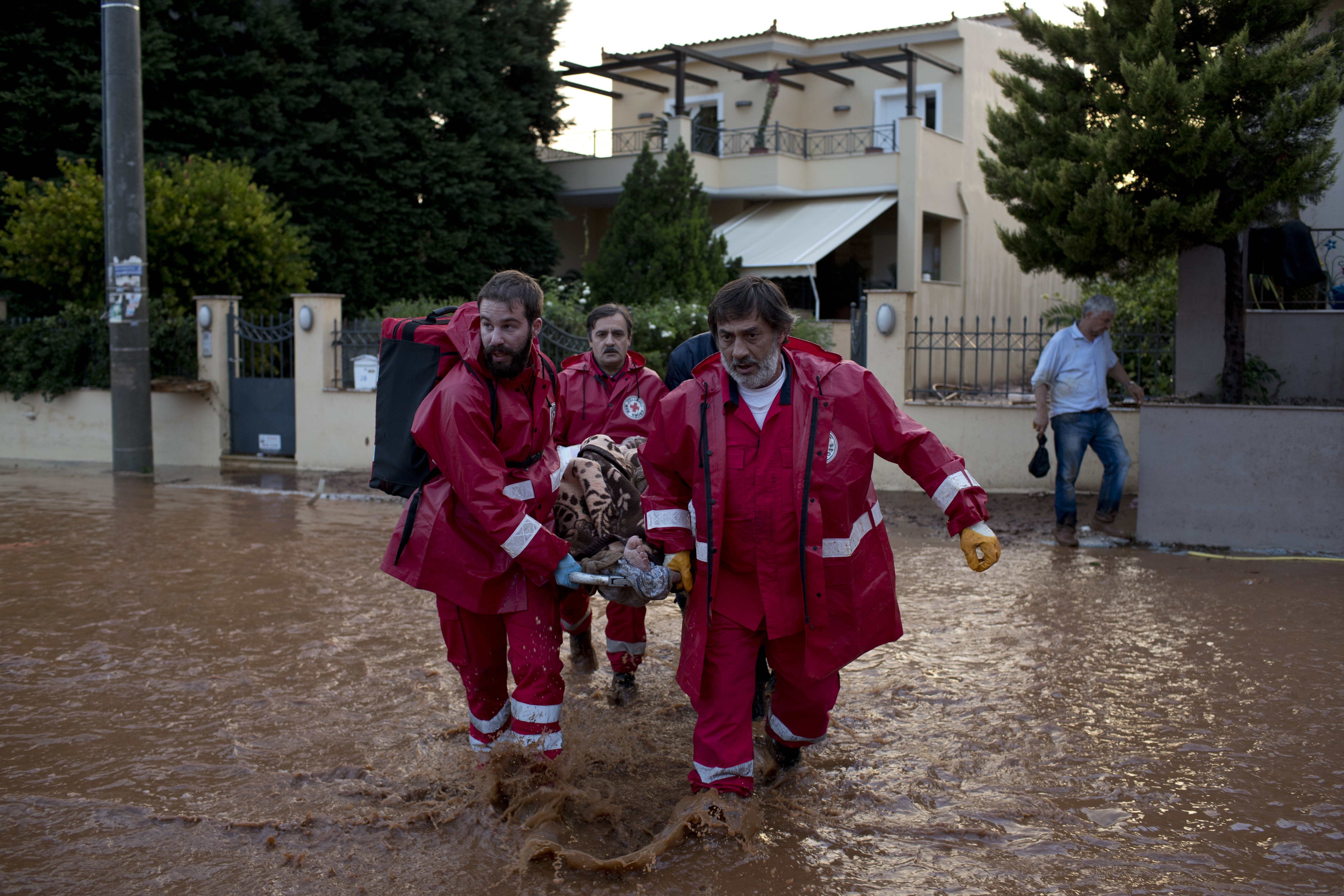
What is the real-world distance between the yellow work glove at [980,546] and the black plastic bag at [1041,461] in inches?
204

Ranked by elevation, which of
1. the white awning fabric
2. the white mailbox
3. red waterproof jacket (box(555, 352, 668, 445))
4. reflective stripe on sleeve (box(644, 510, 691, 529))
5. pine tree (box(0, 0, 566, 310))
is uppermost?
pine tree (box(0, 0, 566, 310))

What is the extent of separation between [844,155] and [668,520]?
1956 cm

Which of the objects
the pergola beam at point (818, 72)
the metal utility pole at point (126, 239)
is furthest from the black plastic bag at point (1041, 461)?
the pergola beam at point (818, 72)

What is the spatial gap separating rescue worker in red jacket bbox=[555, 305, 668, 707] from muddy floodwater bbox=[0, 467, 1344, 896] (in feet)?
0.76

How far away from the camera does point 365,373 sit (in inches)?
527

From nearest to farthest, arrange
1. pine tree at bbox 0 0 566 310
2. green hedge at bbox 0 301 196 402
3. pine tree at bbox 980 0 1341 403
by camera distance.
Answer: pine tree at bbox 980 0 1341 403 → green hedge at bbox 0 301 196 402 → pine tree at bbox 0 0 566 310

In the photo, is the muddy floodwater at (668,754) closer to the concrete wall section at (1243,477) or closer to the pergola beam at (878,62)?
the concrete wall section at (1243,477)

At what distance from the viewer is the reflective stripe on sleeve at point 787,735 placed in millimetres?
3973

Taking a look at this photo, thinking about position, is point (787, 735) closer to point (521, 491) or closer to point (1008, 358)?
point (521, 491)

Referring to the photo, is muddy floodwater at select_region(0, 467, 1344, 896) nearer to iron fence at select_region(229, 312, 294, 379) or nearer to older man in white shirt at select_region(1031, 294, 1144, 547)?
older man in white shirt at select_region(1031, 294, 1144, 547)

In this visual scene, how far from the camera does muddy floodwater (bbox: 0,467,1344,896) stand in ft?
11.1

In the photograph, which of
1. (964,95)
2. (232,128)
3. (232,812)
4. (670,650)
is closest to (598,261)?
(232,128)

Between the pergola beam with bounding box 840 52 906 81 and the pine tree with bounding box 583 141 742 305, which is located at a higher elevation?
the pergola beam with bounding box 840 52 906 81

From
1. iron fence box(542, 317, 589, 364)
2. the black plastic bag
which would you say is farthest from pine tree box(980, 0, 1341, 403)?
iron fence box(542, 317, 589, 364)
